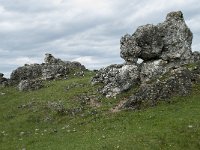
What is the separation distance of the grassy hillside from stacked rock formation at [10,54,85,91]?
59.4ft

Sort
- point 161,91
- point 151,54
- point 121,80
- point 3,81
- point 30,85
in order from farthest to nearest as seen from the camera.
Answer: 1. point 3,81
2. point 30,85
3. point 151,54
4. point 121,80
5. point 161,91

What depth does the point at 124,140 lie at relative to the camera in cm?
3703

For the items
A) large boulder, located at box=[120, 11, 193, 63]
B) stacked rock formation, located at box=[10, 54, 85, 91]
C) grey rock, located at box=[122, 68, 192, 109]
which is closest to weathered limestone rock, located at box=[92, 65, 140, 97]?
large boulder, located at box=[120, 11, 193, 63]

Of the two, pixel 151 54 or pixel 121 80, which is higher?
pixel 151 54

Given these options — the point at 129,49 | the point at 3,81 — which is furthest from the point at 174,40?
the point at 3,81

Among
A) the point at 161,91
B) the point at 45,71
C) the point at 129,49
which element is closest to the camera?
the point at 161,91

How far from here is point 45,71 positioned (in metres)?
83.2

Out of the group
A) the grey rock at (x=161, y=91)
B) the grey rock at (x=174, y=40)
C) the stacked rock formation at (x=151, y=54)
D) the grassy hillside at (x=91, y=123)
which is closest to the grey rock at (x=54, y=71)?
the grassy hillside at (x=91, y=123)

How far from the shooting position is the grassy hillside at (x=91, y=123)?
37.0 metres

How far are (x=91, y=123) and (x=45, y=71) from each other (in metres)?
39.1

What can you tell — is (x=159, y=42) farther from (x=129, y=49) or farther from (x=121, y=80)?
(x=121, y=80)

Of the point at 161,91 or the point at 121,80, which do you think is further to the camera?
the point at 121,80

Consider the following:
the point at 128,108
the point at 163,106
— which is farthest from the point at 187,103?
the point at 128,108

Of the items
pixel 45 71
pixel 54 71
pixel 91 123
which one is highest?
pixel 45 71
